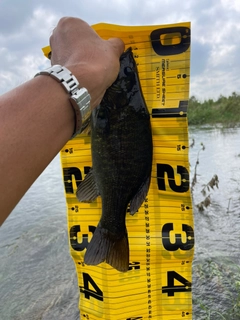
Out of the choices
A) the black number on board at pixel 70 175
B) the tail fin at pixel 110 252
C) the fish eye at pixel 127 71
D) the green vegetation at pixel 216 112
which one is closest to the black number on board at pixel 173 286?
the tail fin at pixel 110 252

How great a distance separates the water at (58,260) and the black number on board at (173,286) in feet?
2.67

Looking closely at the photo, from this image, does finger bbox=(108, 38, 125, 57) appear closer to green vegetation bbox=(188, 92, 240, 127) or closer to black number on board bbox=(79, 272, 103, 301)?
black number on board bbox=(79, 272, 103, 301)

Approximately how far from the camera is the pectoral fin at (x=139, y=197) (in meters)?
1.84

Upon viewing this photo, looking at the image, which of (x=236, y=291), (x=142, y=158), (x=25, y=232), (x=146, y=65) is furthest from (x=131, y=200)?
(x=25, y=232)

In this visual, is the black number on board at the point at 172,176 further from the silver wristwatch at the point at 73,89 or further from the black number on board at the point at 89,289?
the silver wristwatch at the point at 73,89

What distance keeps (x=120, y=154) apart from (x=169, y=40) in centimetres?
65

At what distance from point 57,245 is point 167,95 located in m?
3.25

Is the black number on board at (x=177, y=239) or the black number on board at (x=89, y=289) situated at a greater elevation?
the black number on board at (x=177, y=239)

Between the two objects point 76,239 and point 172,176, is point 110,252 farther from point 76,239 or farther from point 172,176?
point 172,176

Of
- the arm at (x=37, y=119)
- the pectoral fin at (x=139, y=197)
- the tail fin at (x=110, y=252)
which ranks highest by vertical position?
the arm at (x=37, y=119)

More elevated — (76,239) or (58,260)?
(76,239)

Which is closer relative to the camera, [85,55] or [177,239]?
[85,55]

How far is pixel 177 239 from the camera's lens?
203 centimetres

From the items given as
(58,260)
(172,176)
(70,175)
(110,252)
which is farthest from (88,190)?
Result: (58,260)
